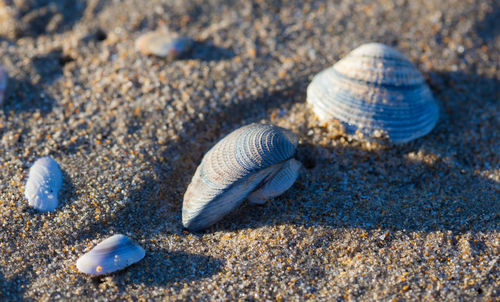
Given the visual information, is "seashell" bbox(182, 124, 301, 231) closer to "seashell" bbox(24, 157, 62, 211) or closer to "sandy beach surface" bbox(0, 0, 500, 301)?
"sandy beach surface" bbox(0, 0, 500, 301)

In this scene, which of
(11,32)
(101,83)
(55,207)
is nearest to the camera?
(55,207)

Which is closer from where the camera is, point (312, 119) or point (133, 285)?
point (133, 285)

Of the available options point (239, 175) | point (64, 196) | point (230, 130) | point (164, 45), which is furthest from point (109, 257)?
point (164, 45)

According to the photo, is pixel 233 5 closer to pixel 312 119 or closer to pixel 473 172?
pixel 312 119

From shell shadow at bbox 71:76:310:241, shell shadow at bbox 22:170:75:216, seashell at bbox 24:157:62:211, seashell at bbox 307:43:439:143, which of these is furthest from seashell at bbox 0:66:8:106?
seashell at bbox 307:43:439:143

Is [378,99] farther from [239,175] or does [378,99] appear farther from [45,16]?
[45,16]

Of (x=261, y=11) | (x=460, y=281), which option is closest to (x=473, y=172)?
(x=460, y=281)
